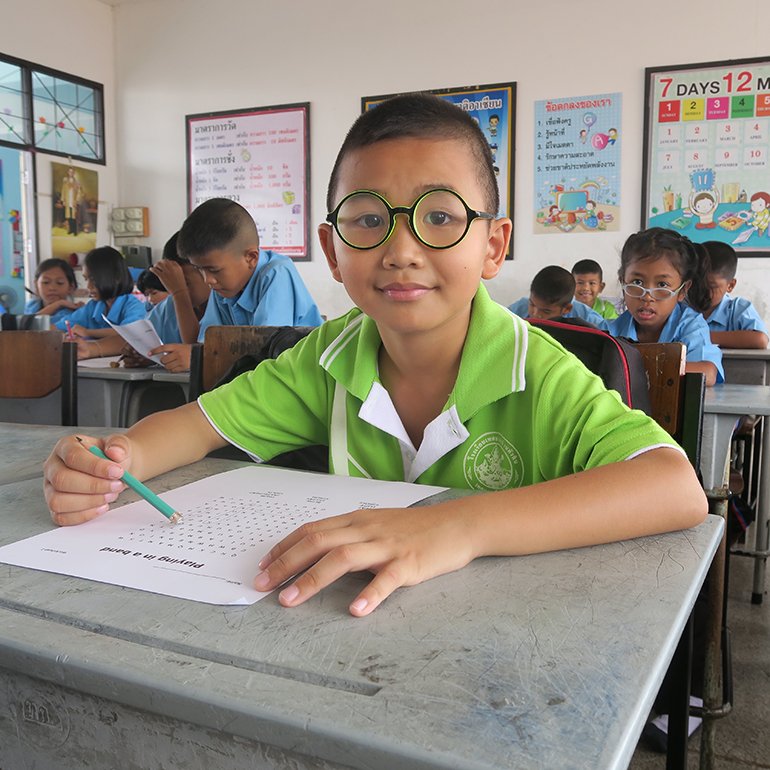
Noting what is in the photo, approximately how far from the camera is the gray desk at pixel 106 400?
233 centimetres

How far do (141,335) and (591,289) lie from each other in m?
2.70

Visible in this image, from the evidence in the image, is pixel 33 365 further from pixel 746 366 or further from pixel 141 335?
pixel 746 366

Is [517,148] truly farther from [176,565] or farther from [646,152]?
[176,565]

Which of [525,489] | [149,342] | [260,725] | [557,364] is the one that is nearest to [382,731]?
[260,725]

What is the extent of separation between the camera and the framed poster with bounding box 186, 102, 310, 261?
4941mm

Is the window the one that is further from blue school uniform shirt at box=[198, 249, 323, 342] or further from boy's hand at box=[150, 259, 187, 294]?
A: blue school uniform shirt at box=[198, 249, 323, 342]

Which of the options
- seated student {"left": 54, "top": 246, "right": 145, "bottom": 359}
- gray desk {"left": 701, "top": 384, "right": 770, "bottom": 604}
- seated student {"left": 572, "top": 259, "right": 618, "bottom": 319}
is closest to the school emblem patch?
gray desk {"left": 701, "top": 384, "right": 770, "bottom": 604}

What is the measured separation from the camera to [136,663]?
0.40 meters

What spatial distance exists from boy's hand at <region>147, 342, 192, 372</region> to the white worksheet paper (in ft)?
5.49

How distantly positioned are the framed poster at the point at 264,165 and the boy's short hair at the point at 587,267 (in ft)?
6.26

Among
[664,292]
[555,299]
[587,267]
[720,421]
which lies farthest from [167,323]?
[587,267]

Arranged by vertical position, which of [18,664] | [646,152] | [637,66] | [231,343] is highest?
[637,66]

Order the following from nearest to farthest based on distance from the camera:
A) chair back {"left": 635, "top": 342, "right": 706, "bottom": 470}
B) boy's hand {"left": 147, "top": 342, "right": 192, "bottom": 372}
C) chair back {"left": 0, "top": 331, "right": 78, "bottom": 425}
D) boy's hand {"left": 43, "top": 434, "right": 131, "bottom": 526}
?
boy's hand {"left": 43, "top": 434, "right": 131, "bottom": 526}, chair back {"left": 635, "top": 342, "right": 706, "bottom": 470}, chair back {"left": 0, "top": 331, "right": 78, "bottom": 425}, boy's hand {"left": 147, "top": 342, "right": 192, "bottom": 372}

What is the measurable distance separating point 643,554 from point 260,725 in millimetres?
368
